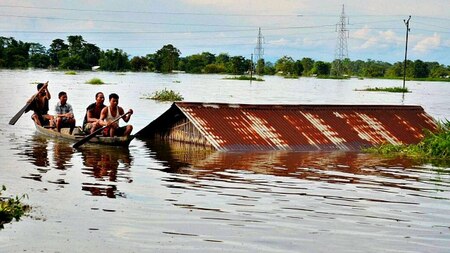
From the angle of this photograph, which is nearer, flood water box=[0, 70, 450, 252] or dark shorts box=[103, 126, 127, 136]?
flood water box=[0, 70, 450, 252]

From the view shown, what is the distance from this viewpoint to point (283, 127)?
21.0m

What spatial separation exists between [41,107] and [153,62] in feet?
434

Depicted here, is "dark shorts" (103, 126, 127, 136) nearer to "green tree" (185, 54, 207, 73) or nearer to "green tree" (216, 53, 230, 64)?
"green tree" (185, 54, 207, 73)

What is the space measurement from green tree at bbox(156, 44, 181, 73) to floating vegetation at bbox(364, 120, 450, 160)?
425 ft

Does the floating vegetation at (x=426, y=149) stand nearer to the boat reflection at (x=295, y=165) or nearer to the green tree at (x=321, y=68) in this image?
the boat reflection at (x=295, y=165)

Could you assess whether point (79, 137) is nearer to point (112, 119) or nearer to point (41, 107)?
point (112, 119)

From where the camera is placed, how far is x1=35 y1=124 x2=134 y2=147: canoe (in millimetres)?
19641

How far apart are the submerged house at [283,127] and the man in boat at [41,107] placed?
10.3ft

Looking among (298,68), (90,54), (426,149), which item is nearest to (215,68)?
(298,68)

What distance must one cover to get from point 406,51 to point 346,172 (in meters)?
56.8

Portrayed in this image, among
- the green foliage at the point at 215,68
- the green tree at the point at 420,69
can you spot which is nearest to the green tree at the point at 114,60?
the green foliage at the point at 215,68

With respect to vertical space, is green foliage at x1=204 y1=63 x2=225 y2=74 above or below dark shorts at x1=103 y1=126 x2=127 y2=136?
above

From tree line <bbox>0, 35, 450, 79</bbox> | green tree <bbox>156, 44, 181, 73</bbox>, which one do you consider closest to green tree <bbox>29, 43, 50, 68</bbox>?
tree line <bbox>0, 35, 450, 79</bbox>

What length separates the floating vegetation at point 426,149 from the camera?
64.5 feet
